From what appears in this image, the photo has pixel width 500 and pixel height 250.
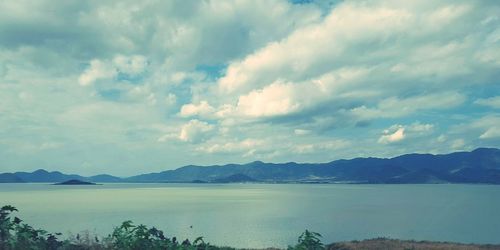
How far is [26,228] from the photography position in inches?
948

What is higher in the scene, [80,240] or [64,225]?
[80,240]

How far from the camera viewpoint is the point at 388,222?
446 feet

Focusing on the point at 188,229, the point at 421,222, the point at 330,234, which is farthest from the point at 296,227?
the point at 421,222

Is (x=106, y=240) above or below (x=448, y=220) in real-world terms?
above

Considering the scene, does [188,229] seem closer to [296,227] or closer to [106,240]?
[296,227]

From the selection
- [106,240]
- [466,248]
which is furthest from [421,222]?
[106,240]

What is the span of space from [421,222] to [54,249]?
446ft

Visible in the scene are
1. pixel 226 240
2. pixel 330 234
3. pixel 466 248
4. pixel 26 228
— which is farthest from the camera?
pixel 330 234

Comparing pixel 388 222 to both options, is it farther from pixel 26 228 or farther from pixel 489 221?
pixel 26 228

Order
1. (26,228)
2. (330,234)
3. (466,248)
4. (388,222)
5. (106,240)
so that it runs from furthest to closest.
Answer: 1. (388,222)
2. (330,234)
3. (466,248)
4. (26,228)
5. (106,240)

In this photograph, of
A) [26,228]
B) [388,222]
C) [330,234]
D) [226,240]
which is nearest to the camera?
[26,228]

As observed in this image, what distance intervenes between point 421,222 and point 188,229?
77.9 m

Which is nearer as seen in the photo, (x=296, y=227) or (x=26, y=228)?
(x=26, y=228)

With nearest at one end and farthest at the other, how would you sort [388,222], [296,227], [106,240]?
[106,240] → [296,227] → [388,222]
